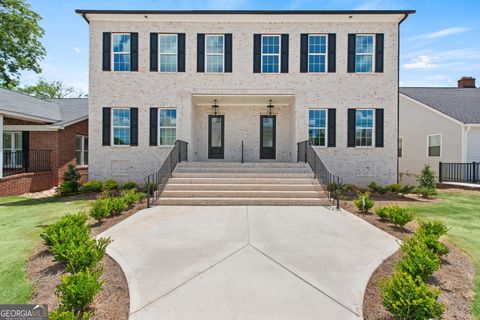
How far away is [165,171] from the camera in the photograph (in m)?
9.63

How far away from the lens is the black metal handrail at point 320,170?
30.3ft

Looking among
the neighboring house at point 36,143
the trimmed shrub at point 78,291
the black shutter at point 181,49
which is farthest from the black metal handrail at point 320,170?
the neighboring house at point 36,143

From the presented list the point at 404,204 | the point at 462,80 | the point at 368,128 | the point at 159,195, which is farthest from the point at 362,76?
the point at 462,80

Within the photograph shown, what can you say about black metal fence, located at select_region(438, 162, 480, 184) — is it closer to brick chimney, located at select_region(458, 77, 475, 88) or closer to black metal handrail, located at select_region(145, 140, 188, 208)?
brick chimney, located at select_region(458, 77, 475, 88)

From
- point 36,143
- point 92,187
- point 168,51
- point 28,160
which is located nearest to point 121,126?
point 92,187

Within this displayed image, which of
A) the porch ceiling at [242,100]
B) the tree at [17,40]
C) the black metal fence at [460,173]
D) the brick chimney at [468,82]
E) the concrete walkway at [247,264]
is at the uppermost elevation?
the tree at [17,40]

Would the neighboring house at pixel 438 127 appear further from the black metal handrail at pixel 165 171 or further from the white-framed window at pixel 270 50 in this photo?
the black metal handrail at pixel 165 171

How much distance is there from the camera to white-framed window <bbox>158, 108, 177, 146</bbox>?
1216 centimetres

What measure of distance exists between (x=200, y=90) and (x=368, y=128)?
8.60 m

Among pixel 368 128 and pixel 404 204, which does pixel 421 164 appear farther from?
pixel 404 204

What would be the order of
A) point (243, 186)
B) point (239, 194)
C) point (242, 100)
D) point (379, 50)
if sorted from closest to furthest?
point (239, 194) → point (243, 186) → point (379, 50) → point (242, 100)

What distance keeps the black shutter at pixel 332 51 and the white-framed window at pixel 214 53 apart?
17.2 ft

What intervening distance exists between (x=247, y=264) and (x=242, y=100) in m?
10.1

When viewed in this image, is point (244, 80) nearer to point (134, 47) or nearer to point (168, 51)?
point (168, 51)
